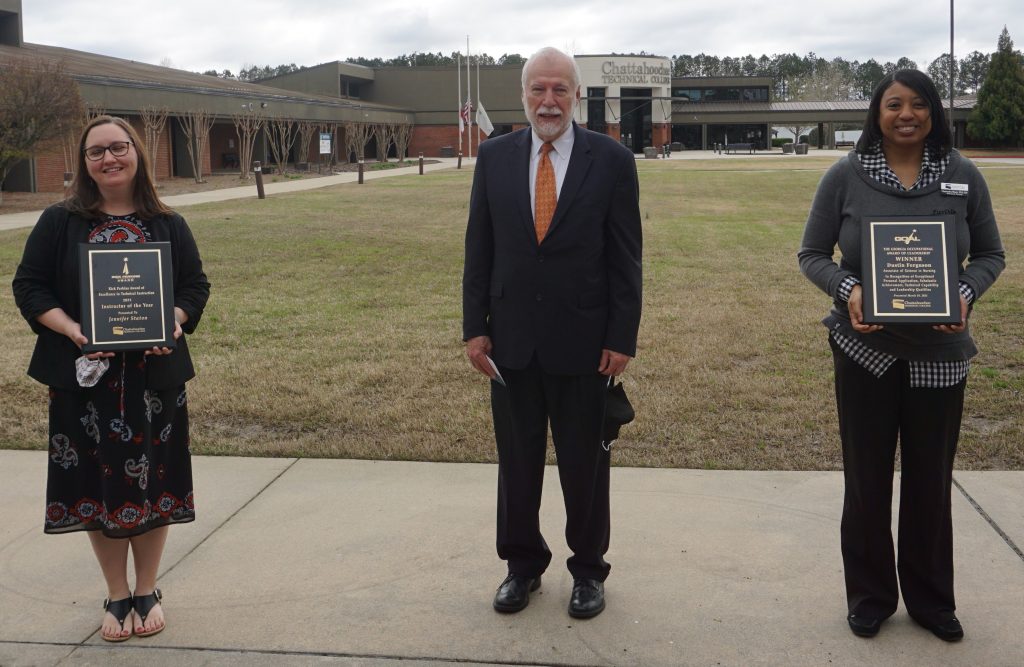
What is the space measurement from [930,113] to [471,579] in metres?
2.35

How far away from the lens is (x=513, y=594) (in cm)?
373

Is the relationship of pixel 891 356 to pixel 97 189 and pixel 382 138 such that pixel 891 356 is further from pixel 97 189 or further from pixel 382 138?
pixel 382 138

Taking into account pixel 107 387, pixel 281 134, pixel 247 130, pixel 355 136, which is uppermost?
pixel 355 136

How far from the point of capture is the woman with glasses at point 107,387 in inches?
135

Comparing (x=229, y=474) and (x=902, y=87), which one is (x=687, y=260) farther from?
(x=902, y=87)

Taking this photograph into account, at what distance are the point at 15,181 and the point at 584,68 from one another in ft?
164

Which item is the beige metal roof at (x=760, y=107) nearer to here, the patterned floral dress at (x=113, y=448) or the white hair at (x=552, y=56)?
the white hair at (x=552, y=56)

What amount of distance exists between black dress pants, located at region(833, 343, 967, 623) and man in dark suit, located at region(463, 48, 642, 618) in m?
0.82

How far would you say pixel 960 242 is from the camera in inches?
131

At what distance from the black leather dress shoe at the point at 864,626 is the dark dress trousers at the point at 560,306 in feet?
2.89

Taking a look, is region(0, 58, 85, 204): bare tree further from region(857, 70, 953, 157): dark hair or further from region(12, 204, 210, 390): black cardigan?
region(857, 70, 953, 157): dark hair

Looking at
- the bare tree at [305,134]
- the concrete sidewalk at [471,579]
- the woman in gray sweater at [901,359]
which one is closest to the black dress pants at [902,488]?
the woman in gray sweater at [901,359]

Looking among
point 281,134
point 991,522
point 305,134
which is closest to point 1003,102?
point 305,134

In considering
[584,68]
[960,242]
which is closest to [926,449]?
[960,242]
